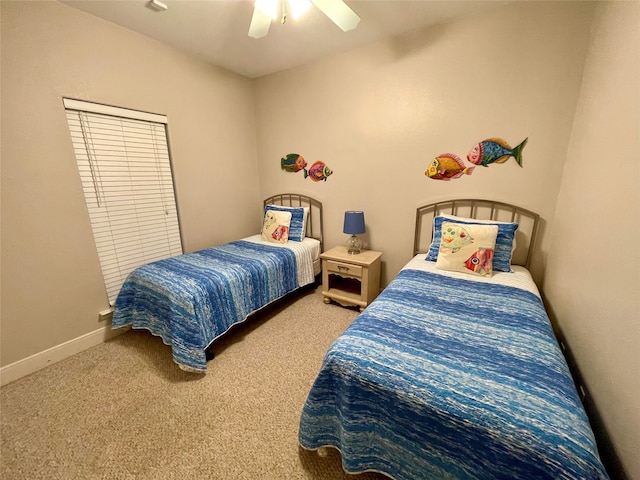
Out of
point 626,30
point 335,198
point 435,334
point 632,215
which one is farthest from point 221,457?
point 626,30

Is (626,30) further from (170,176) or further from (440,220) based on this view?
(170,176)

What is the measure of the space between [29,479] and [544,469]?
82.6 inches

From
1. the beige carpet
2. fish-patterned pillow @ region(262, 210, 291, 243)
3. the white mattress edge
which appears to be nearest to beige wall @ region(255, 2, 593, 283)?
the white mattress edge

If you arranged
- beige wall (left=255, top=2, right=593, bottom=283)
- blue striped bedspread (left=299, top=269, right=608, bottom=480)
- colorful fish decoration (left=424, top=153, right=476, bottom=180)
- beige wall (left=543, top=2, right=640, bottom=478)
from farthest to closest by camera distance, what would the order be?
colorful fish decoration (left=424, top=153, right=476, bottom=180) < beige wall (left=255, top=2, right=593, bottom=283) < beige wall (left=543, top=2, right=640, bottom=478) < blue striped bedspread (left=299, top=269, right=608, bottom=480)

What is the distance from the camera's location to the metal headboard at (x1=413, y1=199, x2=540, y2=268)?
2045 millimetres

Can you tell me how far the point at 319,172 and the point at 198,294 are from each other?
1868 millimetres

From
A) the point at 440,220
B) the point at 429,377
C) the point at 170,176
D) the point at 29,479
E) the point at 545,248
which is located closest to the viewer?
the point at 429,377

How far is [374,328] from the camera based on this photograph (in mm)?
1217

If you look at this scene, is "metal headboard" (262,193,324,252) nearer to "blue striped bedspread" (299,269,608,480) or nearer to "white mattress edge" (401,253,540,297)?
"white mattress edge" (401,253,540,297)

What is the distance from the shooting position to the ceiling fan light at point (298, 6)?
5.68ft

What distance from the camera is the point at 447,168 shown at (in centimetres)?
226

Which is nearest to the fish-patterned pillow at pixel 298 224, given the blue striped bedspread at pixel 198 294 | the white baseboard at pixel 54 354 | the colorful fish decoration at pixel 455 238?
the blue striped bedspread at pixel 198 294

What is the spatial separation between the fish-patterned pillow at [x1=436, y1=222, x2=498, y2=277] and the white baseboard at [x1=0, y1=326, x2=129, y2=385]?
2881 mm

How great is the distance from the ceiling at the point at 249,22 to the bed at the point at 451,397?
2.15 meters
